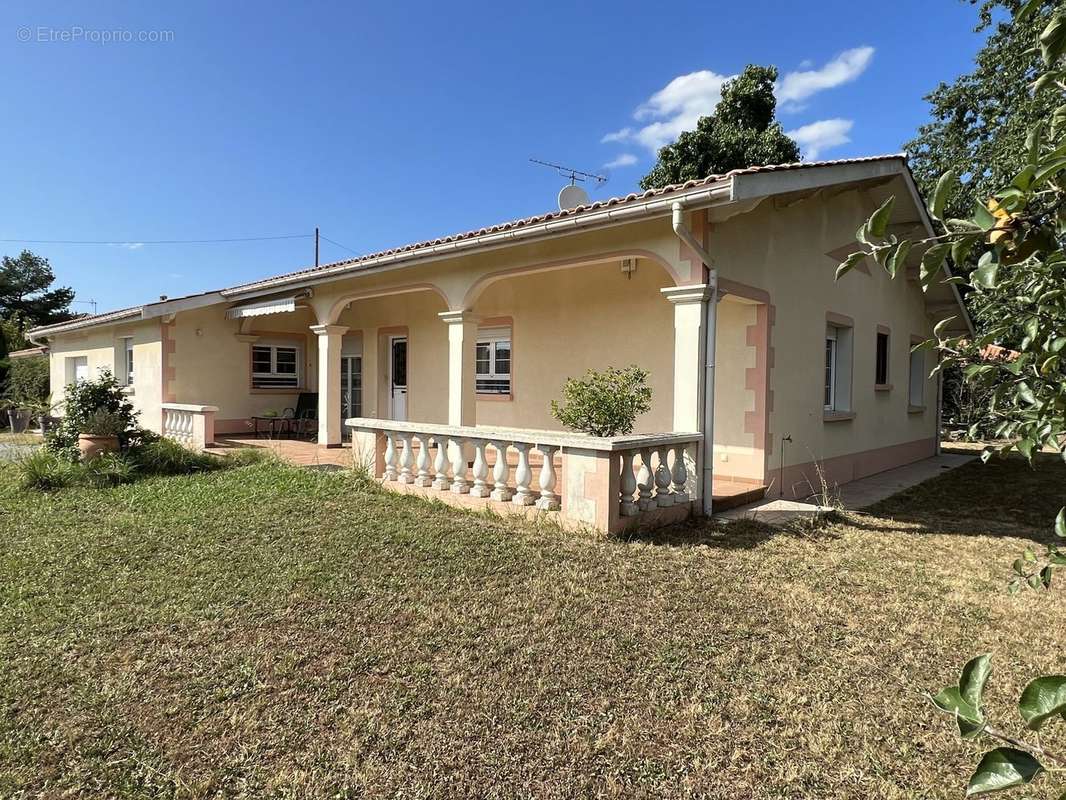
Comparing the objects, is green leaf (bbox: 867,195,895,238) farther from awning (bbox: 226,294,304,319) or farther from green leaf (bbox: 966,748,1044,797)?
awning (bbox: 226,294,304,319)

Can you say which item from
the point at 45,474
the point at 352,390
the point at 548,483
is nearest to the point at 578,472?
the point at 548,483

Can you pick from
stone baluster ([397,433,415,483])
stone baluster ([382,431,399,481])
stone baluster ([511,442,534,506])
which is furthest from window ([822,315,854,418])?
stone baluster ([382,431,399,481])

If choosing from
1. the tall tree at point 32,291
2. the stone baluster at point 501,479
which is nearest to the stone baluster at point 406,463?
the stone baluster at point 501,479

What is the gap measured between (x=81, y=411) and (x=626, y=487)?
10058mm

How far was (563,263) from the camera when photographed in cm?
874

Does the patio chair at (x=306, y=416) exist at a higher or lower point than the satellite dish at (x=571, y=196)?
lower

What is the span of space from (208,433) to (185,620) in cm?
976

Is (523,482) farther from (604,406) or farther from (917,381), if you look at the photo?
(917,381)

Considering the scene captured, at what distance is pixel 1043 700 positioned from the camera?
81 cm

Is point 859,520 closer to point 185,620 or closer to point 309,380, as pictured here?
point 185,620

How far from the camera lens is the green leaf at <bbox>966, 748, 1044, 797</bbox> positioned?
2.71ft

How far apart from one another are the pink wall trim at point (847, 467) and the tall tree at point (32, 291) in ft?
182

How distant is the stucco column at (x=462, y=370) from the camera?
9.86 metres

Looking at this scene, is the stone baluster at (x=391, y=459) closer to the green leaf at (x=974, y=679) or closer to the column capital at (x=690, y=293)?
the column capital at (x=690, y=293)
